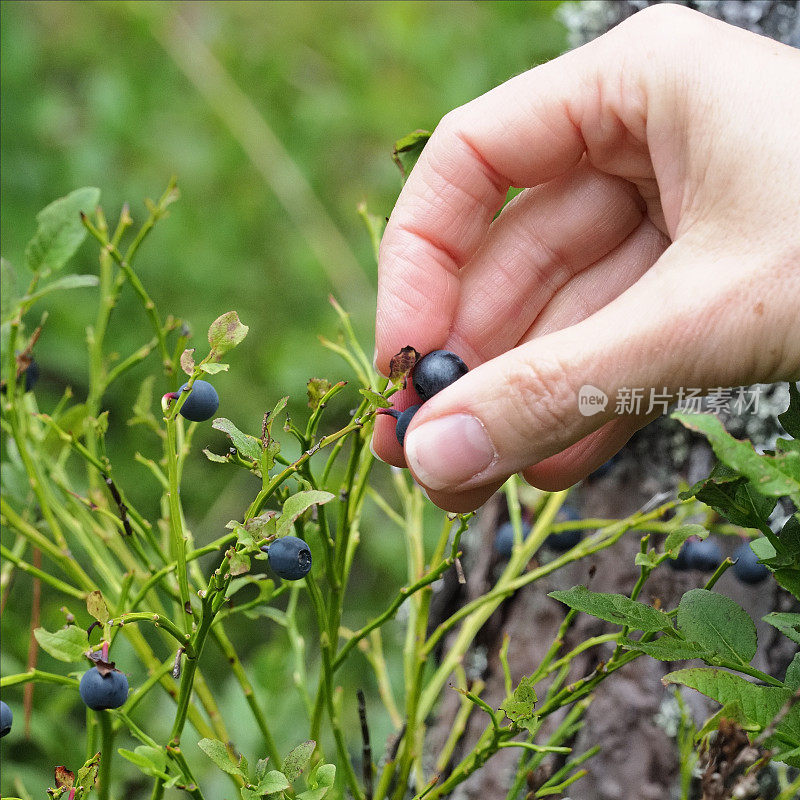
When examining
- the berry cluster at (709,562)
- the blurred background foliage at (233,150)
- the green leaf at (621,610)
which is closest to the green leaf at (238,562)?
the green leaf at (621,610)

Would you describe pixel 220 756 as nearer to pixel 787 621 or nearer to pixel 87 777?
pixel 87 777

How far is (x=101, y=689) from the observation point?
2.31 ft

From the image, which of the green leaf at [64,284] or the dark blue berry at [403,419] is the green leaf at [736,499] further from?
the green leaf at [64,284]

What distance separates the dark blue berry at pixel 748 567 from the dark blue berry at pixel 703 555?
0.03 metres

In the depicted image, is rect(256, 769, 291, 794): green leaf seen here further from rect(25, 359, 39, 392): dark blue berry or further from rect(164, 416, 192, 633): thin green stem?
rect(25, 359, 39, 392): dark blue berry

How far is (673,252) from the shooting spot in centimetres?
86

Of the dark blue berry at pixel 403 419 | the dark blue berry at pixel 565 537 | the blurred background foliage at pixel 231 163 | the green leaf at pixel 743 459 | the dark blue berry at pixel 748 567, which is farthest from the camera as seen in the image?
the blurred background foliage at pixel 231 163

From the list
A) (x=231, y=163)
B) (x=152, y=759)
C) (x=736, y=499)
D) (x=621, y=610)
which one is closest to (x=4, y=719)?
(x=152, y=759)

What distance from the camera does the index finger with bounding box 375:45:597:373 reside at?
1.09 metres

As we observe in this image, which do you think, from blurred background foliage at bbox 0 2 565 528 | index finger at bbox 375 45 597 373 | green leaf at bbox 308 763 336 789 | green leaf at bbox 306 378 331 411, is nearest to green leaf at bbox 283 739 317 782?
green leaf at bbox 308 763 336 789

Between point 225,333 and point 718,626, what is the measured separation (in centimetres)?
47

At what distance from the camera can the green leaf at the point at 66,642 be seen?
662 mm

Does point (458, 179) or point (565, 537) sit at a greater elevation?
point (458, 179)

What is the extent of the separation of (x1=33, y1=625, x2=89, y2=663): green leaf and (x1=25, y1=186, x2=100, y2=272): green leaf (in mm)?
516
